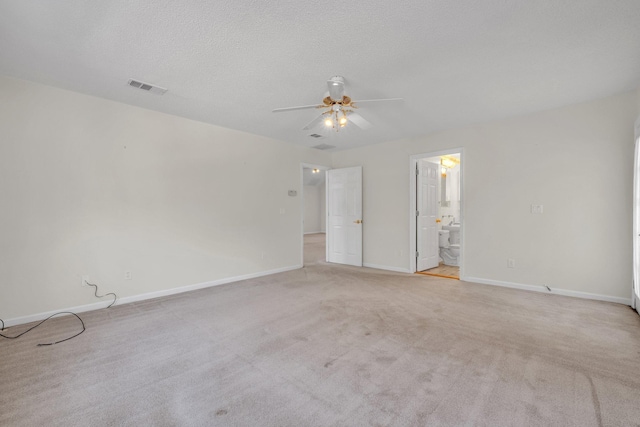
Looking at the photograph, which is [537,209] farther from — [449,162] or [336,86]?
[336,86]

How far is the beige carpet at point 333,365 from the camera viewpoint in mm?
1671

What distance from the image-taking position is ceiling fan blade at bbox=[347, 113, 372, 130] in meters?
3.84

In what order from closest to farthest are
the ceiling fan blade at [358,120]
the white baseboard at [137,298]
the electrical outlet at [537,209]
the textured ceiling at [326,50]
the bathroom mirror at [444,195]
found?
the textured ceiling at [326,50] < the white baseboard at [137,298] < the ceiling fan blade at [358,120] < the electrical outlet at [537,209] < the bathroom mirror at [444,195]

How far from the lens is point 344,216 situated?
20.8 ft

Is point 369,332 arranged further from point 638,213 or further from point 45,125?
point 45,125

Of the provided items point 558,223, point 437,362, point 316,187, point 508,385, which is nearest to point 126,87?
point 437,362

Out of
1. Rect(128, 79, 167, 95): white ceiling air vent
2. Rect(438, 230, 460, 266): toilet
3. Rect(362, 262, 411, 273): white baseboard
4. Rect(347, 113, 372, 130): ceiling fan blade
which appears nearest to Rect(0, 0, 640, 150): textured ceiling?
Rect(128, 79, 167, 95): white ceiling air vent

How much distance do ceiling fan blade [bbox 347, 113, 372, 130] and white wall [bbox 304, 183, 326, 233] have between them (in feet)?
28.5

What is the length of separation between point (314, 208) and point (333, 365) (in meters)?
11.6

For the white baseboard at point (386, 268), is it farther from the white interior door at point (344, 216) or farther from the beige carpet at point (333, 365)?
the beige carpet at point (333, 365)

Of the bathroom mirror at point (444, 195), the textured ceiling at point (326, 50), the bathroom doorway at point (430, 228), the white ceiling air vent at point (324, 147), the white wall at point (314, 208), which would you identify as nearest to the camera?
the textured ceiling at point (326, 50)

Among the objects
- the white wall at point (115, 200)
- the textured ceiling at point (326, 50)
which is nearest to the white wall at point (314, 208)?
the white wall at point (115, 200)

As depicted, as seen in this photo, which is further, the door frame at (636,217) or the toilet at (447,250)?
the toilet at (447,250)

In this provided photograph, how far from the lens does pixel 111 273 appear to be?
3.62m
